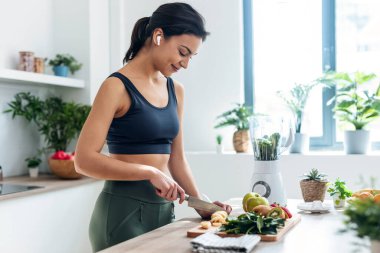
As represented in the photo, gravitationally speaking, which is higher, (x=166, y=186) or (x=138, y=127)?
(x=138, y=127)

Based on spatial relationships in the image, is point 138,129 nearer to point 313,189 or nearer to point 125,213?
point 125,213

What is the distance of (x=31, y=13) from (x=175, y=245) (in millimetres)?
2703

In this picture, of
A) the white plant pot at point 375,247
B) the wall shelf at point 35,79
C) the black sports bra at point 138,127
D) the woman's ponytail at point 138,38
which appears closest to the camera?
the white plant pot at point 375,247

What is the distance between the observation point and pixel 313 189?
2053 mm

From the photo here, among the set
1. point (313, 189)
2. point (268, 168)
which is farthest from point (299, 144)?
point (268, 168)

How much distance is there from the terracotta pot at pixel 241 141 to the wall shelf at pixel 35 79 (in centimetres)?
113

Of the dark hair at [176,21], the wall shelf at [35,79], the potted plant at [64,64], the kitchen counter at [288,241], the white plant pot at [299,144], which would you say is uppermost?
the potted plant at [64,64]

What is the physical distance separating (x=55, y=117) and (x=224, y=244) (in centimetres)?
244

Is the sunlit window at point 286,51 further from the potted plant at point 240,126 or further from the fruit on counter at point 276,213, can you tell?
the fruit on counter at point 276,213

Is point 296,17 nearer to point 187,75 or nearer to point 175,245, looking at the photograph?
point 187,75

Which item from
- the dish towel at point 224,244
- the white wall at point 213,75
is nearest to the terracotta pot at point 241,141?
the white wall at point 213,75

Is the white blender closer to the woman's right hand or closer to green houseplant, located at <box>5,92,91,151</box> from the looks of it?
the woman's right hand

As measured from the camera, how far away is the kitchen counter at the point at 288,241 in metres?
1.34

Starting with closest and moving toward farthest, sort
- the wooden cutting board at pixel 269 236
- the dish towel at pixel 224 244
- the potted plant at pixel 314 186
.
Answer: the dish towel at pixel 224 244
the wooden cutting board at pixel 269 236
the potted plant at pixel 314 186
